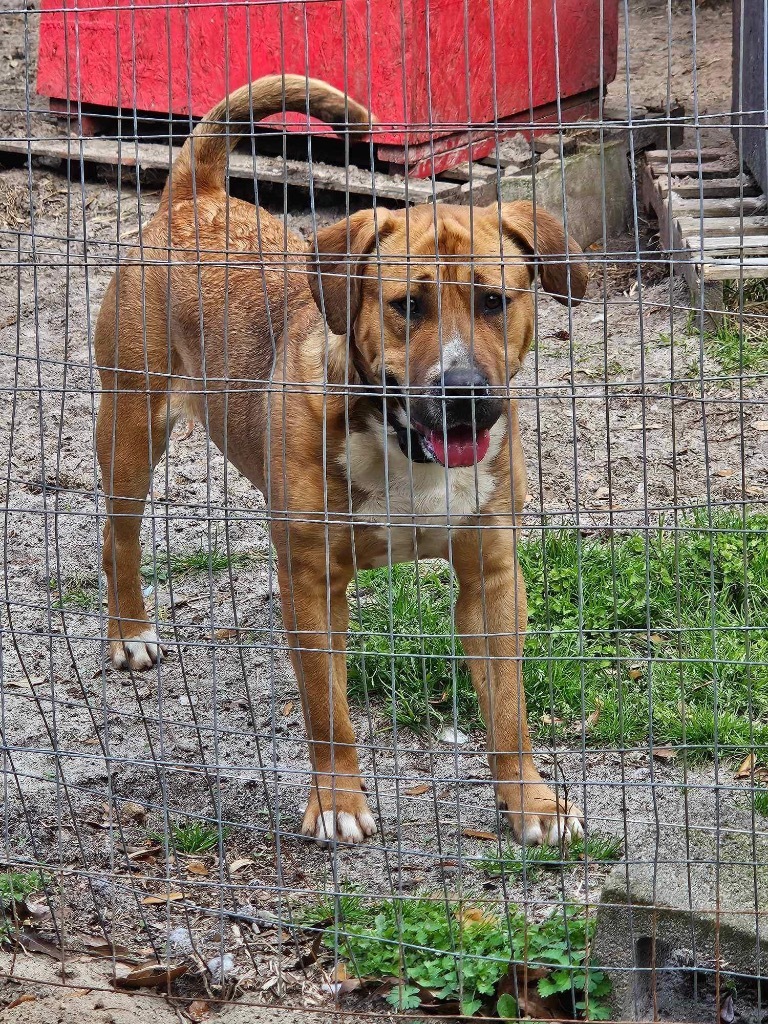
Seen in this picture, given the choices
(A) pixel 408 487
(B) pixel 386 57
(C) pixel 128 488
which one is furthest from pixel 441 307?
(B) pixel 386 57

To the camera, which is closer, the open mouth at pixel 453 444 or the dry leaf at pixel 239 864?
the open mouth at pixel 453 444

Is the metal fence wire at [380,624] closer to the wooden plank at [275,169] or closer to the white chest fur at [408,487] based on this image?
the white chest fur at [408,487]

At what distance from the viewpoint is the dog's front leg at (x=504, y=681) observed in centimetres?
365

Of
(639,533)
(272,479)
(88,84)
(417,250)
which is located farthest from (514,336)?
(88,84)

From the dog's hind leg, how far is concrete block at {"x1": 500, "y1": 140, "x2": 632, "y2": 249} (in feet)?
11.5

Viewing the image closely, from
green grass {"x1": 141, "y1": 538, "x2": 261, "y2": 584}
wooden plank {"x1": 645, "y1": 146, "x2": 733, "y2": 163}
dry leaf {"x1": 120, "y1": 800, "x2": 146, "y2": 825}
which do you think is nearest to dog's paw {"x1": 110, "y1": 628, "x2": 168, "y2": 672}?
green grass {"x1": 141, "y1": 538, "x2": 261, "y2": 584}

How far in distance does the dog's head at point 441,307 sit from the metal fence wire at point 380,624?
13 mm

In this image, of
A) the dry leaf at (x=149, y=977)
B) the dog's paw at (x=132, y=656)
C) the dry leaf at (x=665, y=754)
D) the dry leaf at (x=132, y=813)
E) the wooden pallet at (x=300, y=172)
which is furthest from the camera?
the wooden pallet at (x=300, y=172)

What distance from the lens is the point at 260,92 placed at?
4.27m

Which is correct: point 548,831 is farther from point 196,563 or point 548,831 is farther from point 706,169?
A: point 706,169

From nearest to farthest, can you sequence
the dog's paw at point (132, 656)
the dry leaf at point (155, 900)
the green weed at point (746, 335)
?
the dry leaf at point (155, 900), the dog's paw at point (132, 656), the green weed at point (746, 335)

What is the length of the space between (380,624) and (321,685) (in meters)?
1.11

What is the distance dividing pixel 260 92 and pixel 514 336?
142cm

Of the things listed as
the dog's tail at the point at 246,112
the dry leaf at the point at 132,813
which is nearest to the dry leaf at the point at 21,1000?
the dry leaf at the point at 132,813
